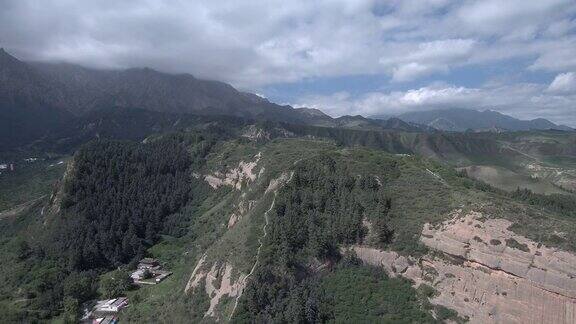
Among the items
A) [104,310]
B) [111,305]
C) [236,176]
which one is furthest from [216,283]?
[236,176]

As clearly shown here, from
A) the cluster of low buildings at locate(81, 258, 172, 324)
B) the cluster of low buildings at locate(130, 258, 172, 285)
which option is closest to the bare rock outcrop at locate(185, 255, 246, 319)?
the cluster of low buildings at locate(81, 258, 172, 324)

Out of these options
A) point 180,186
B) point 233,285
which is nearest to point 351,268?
point 233,285

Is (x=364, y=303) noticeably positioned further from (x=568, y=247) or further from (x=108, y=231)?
(x=108, y=231)

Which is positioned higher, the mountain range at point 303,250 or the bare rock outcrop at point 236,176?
the bare rock outcrop at point 236,176

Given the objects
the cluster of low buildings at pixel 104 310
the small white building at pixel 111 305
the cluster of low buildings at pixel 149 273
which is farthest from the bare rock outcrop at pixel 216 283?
the cluster of low buildings at pixel 149 273

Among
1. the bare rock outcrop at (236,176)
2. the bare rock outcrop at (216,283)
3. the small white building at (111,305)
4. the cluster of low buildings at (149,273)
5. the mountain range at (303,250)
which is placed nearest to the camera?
the mountain range at (303,250)

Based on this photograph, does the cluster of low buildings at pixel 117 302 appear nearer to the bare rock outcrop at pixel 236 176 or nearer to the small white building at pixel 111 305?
the small white building at pixel 111 305
